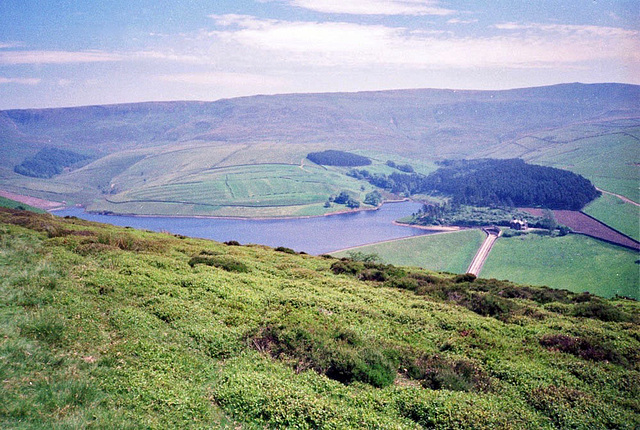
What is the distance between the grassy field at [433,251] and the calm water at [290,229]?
61.7ft

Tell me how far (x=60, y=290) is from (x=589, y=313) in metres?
26.9

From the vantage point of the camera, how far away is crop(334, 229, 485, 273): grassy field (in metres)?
121

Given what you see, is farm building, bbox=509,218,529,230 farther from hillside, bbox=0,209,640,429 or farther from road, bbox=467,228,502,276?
hillside, bbox=0,209,640,429

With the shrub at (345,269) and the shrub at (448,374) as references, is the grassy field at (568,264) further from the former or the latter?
A: the shrub at (448,374)

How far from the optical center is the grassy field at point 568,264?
9706 cm

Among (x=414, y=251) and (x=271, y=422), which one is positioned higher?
(x=271, y=422)

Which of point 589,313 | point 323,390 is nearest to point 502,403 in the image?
point 323,390

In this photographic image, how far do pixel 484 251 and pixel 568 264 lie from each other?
80.1 ft

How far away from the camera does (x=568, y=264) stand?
114m

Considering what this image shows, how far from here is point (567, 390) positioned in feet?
40.2

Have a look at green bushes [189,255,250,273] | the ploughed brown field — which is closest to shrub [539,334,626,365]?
green bushes [189,255,250,273]

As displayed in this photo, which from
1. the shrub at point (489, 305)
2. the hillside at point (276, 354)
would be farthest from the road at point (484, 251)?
the hillside at point (276, 354)

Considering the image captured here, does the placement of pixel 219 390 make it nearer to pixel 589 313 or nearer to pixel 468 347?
pixel 468 347

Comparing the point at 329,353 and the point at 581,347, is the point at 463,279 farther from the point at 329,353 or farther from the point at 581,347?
the point at 329,353
